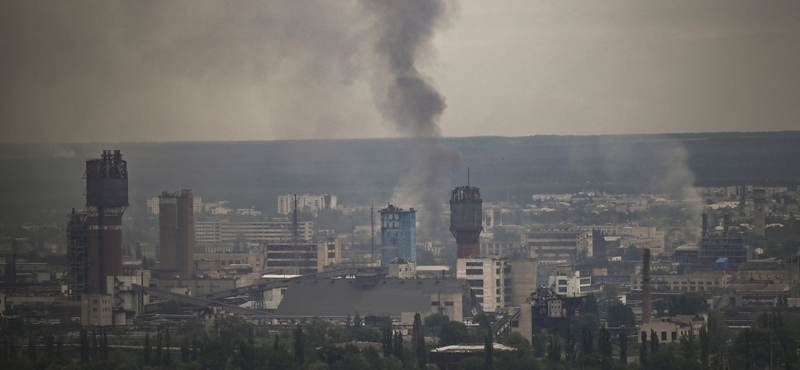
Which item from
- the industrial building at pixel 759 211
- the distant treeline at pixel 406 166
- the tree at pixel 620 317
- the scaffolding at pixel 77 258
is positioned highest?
the distant treeline at pixel 406 166

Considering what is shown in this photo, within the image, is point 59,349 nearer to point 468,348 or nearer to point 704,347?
point 468,348

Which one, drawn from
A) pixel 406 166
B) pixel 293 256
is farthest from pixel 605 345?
pixel 406 166

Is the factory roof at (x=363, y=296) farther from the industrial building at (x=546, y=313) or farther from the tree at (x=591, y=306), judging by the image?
the industrial building at (x=546, y=313)

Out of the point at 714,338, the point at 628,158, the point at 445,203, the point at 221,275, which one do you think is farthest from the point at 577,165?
the point at 714,338

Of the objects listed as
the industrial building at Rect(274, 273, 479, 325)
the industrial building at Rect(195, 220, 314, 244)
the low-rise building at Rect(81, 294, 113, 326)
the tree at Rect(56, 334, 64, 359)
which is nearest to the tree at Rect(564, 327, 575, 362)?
the industrial building at Rect(274, 273, 479, 325)

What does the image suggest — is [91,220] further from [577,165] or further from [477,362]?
[577,165]

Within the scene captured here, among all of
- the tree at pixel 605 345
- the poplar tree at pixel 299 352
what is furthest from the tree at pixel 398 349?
the tree at pixel 605 345
